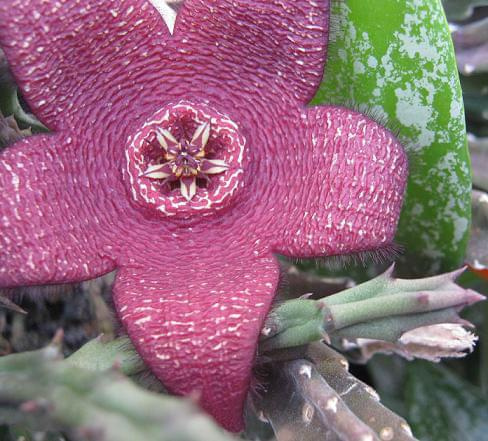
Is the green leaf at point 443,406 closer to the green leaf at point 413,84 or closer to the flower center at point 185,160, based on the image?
the green leaf at point 413,84

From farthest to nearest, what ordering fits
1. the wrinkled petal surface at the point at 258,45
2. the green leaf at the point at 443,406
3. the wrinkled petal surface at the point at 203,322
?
the green leaf at the point at 443,406, the wrinkled petal surface at the point at 258,45, the wrinkled petal surface at the point at 203,322

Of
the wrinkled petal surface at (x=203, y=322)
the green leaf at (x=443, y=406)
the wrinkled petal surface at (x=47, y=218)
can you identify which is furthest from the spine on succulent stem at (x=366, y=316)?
the green leaf at (x=443, y=406)

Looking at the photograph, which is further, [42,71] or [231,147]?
[231,147]

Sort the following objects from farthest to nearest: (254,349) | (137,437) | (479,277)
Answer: (479,277) < (254,349) < (137,437)

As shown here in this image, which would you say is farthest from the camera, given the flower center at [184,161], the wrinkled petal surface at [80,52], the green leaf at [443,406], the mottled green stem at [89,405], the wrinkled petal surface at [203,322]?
the green leaf at [443,406]

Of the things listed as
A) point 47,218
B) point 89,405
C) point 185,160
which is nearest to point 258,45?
point 185,160

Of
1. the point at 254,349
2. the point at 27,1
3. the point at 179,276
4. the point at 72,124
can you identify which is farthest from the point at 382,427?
the point at 27,1

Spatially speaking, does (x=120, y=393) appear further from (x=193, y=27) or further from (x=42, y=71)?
(x=193, y=27)
